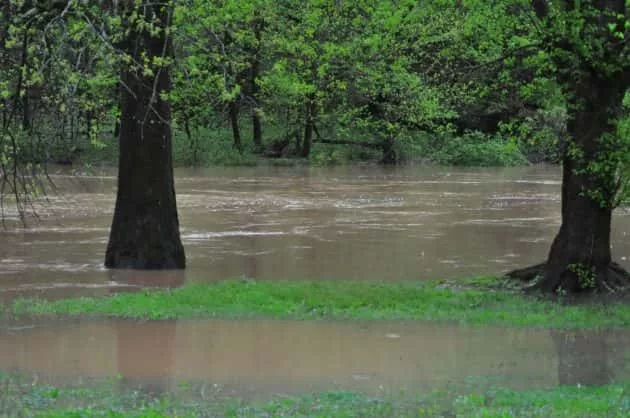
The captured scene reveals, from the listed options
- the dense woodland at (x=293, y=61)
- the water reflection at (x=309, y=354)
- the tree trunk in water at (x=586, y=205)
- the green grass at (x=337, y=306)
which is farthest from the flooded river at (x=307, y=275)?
the tree trunk in water at (x=586, y=205)

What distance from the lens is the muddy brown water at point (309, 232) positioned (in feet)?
63.7

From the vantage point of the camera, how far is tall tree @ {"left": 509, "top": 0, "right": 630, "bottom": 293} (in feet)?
46.6

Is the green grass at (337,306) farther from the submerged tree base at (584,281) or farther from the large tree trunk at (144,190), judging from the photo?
the large tree trunk at (144,190)

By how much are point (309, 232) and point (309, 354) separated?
14.2 m

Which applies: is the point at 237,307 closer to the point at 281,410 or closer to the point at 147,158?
the point at 147,158

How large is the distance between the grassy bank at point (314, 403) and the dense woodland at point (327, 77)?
3.05m

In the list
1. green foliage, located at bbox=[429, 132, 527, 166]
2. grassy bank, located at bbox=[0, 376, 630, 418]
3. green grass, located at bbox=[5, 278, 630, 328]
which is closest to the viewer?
grassy bank, located at bbox=[0, 376, 630, 418]

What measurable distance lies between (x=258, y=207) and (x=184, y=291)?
55.9 ft

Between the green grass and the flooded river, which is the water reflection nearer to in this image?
the flooded river

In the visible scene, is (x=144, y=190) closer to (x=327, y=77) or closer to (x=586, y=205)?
(x=327, y=77)

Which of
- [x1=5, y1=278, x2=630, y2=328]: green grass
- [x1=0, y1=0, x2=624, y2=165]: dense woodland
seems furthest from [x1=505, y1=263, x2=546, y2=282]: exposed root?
[x1=0, y1=0, x2=624, y2=165]: dense woodland

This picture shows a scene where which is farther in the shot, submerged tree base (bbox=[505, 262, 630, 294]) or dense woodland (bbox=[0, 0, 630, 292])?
submerged tree base (bbox=[505, 262, 630, 294])

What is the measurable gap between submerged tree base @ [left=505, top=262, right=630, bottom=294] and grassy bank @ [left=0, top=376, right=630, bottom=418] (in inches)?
226

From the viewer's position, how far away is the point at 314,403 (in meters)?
9.12
